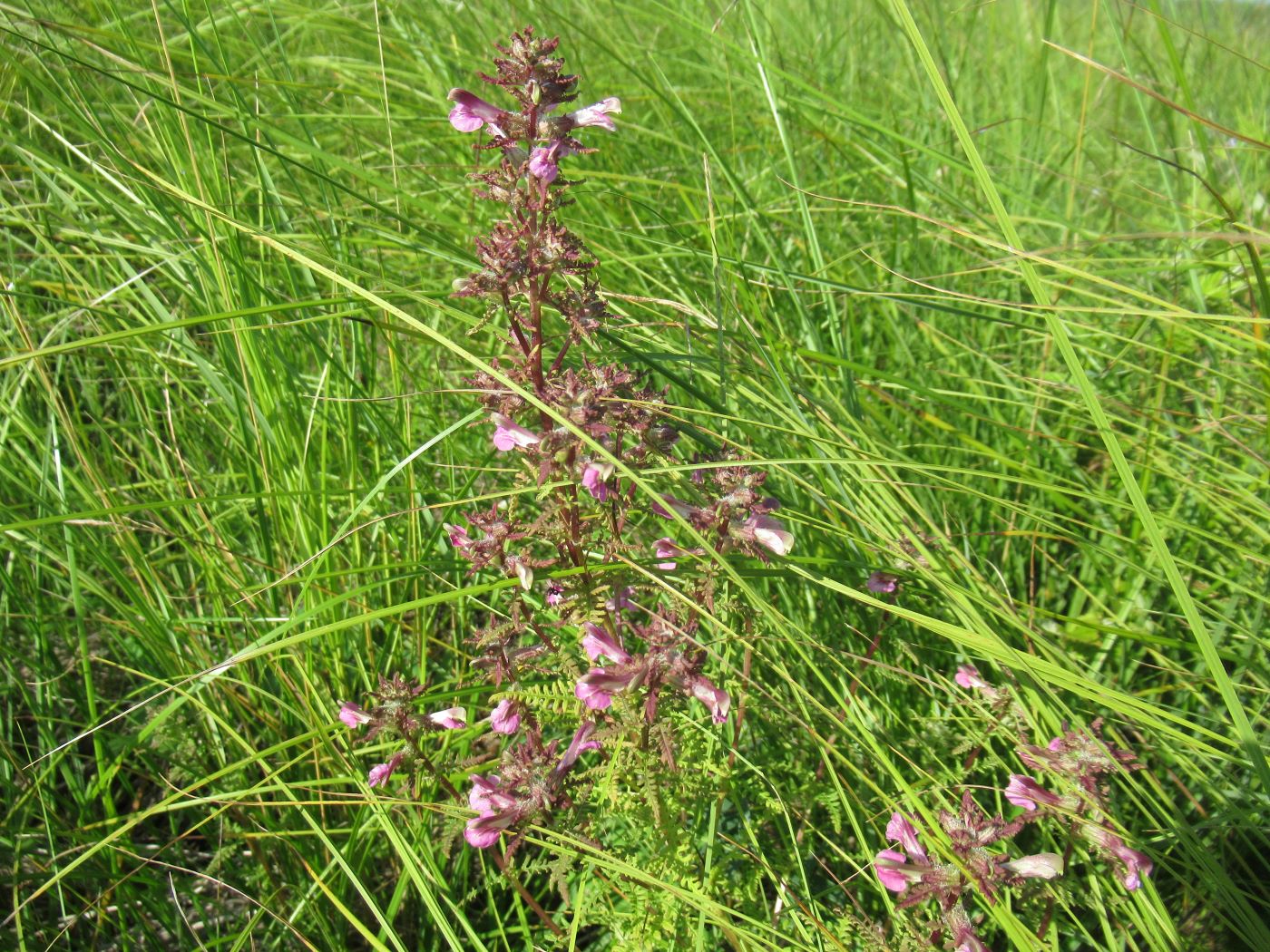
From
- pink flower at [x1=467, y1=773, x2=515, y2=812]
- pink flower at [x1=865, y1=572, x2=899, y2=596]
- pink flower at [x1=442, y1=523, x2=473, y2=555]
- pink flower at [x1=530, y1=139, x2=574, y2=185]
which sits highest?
pink flower at [x1=530, y1=139, x2=574, y2=185]

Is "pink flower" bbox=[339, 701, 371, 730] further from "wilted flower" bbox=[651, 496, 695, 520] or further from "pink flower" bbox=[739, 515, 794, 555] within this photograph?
"pink flower" bbox=[739, 515, 794, 555]

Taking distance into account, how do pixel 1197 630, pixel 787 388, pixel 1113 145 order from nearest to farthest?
pixel 1197 630
pixel 787 388
pixel 1113 145

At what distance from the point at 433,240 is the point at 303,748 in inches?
43.7

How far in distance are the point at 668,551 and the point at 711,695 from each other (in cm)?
26

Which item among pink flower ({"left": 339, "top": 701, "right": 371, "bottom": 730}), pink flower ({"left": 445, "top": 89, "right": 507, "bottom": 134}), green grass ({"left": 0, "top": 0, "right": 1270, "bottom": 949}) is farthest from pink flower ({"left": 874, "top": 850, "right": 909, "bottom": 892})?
pink flower ({"left": 445, "top": 89, "right": 507, "bottom": 134})

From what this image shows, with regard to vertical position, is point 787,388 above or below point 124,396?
above

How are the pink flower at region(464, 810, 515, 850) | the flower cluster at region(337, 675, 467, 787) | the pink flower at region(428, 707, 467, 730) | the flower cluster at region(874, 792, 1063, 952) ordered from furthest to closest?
the pink flower at region(428, 707, 467, 730), the flower cluster at region(337, 675, 467, 787), the pink flower at region(464, 810, 515, 850), the flower cluster at region(874, 792, 1063, 952)

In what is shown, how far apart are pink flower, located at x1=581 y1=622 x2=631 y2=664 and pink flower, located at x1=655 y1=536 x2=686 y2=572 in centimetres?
16

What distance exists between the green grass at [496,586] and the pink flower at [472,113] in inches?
8.9

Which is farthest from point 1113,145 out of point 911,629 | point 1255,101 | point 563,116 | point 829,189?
point 563,116

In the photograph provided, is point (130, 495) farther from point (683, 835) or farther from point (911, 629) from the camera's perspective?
point (911, 629)

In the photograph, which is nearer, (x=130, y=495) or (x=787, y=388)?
(x=787, y=388)

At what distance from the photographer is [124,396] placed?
2.52m

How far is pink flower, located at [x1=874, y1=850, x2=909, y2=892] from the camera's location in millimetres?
1363
